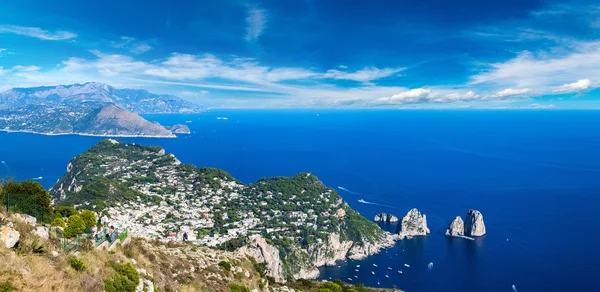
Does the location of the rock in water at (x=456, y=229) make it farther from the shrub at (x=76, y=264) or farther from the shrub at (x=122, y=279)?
the shrub at (x=76, y=264)

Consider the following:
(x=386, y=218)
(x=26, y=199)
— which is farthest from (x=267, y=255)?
(x=386, y=218)

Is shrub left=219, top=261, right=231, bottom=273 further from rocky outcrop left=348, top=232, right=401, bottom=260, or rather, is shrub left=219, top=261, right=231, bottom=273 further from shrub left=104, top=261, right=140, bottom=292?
rocky outcrop left=348, top=232, right=401, bottom=260

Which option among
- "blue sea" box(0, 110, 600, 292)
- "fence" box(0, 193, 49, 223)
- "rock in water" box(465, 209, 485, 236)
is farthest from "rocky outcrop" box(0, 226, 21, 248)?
"rock in water" box(465, 209, 485, 236)

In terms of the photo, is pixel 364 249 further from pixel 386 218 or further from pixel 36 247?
pixel 36 247

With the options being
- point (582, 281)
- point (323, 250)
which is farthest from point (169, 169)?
point (582, 281)

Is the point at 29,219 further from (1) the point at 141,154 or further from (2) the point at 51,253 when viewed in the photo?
(1) the point at 141,154

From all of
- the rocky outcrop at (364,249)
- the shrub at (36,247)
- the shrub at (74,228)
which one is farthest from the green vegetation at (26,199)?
the rocky outcrop at (364,249)
